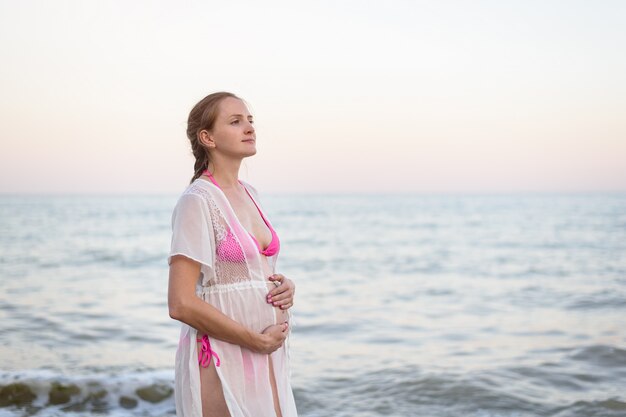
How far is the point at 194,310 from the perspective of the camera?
253cm

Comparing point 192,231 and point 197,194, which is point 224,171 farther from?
point 192,231

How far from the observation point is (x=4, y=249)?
24719 mm

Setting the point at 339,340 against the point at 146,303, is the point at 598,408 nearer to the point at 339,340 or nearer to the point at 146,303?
the point at 339,340

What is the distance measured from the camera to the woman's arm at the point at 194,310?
8.29 feet

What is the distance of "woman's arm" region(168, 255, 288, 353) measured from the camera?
8.29ft

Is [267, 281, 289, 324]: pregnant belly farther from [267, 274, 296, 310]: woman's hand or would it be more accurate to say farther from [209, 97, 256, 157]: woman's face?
[209, 97, 256, 157]: woman's face

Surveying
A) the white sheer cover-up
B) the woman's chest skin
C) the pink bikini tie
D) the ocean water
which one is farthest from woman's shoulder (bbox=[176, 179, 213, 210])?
the ocean water

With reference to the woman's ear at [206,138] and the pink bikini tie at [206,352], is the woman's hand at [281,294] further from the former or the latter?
the woman's ear at [206,138]

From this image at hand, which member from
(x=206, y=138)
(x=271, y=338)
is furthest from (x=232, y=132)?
(x=271, y=338)

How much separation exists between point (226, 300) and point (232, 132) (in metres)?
0.67

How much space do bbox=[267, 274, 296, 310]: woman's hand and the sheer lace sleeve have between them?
286mm

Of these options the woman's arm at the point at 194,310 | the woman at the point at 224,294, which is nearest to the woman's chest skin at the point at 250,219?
the woman at the point at 224,294

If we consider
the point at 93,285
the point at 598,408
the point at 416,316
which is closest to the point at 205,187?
the point at 598,408

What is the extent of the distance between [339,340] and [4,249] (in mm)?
18654
